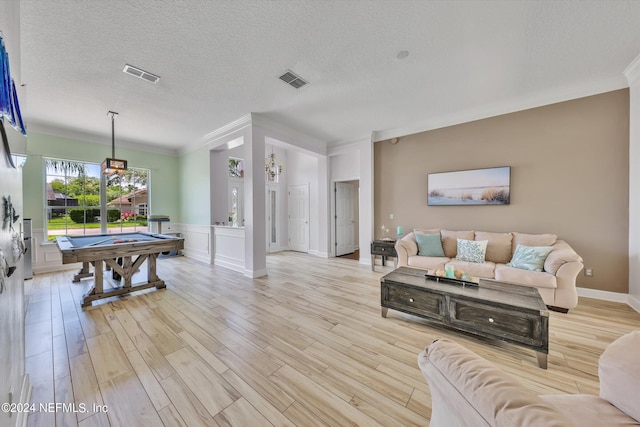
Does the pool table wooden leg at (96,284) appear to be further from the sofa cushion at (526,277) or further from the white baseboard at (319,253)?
the sofa cushion at (526,277)

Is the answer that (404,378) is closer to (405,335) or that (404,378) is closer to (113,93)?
(405,335)

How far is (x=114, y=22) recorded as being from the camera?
2.11 m

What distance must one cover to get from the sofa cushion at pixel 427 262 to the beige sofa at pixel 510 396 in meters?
2.71

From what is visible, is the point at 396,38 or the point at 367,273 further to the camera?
the point at 367,273

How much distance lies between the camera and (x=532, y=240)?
3.39m

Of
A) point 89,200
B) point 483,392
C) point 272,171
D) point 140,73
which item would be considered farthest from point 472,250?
point 89,200

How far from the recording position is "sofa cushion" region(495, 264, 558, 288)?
9.19ft

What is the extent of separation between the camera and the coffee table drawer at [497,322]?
188 centimetres

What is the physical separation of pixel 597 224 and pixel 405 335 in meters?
3.29

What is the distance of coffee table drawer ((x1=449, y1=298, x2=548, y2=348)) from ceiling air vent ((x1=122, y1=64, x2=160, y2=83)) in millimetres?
4257

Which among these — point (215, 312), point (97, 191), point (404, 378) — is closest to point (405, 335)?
point (404, 378)

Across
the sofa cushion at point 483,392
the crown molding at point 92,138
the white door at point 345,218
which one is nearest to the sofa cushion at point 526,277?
the sofa cushion at point 483,392

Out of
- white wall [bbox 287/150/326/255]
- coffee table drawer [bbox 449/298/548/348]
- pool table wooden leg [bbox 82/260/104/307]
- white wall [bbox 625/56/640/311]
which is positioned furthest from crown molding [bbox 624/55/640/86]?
pool table wooden leg [bbox 82/260/104/307]

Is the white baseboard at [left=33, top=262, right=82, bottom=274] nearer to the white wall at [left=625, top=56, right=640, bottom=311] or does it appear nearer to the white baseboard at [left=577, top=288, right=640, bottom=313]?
the white baseboard at [left=577, top=288, right=640, bottom=313]
